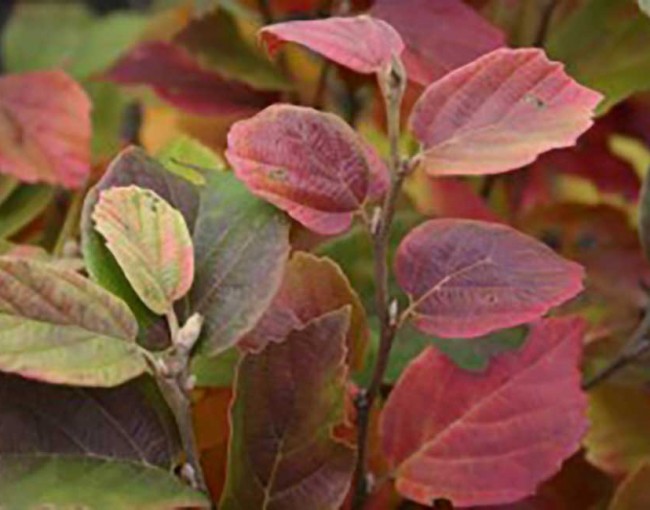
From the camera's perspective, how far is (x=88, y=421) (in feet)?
1.60

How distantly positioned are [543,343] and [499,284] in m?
0.08

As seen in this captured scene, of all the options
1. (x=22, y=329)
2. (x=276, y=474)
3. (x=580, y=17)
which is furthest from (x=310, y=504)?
(x=580, y=17)

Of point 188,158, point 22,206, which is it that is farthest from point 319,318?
point 22,206

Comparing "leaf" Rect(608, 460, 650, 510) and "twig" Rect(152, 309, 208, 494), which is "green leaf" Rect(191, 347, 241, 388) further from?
"leaf" Rect(608, 460, 650, 510)

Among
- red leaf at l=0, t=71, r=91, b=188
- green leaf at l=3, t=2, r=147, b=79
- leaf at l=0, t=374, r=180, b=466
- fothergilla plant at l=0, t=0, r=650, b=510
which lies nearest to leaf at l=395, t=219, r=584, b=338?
fothergilla plant at l=0, t=0, r=650, b=510

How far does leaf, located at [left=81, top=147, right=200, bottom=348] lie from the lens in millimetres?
503

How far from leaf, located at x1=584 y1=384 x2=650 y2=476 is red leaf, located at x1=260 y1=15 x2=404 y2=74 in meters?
0.26

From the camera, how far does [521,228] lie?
2.91 feet

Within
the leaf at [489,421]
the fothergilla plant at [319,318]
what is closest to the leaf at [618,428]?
the fothergilla plant at [319,318]

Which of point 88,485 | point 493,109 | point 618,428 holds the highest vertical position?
point 493,109

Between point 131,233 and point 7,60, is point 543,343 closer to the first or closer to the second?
point 131,233

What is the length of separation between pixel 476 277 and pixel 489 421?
7 cm

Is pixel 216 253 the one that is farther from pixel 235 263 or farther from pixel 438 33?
pixel 438 33

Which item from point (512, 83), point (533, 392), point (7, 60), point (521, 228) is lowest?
point (7, 60)
